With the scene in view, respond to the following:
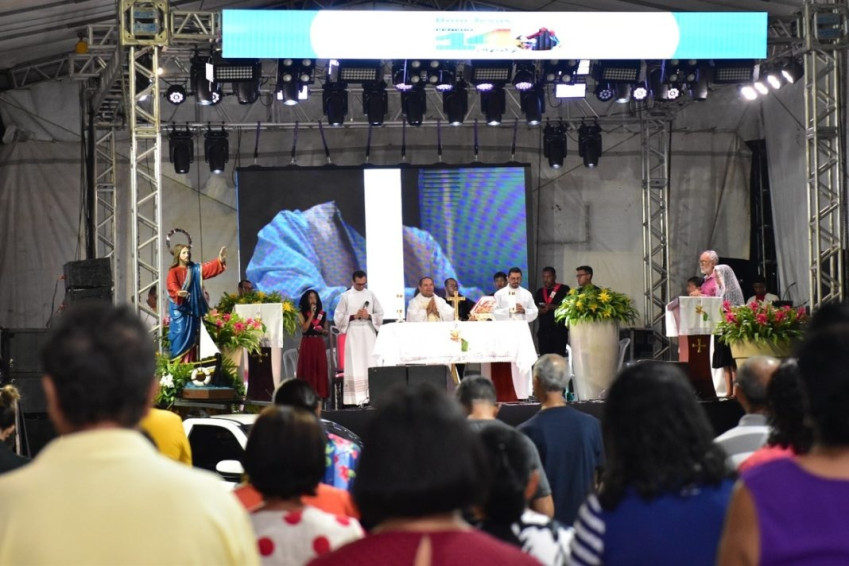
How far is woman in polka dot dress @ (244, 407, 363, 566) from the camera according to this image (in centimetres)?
281

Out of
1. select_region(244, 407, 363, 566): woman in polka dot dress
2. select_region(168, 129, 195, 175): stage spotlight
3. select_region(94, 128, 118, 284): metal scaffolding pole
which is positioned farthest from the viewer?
select_region(168, 129, 195, 175): stage spotlight

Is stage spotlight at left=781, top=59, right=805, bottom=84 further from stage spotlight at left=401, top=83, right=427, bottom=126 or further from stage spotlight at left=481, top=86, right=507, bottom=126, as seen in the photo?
stage spotlight at left=401, top=83, right=427, bottom=126

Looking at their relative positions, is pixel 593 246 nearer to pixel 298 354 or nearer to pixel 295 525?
pixel 298 354

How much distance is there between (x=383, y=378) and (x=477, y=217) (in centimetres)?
706

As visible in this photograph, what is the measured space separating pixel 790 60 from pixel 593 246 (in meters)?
5.09

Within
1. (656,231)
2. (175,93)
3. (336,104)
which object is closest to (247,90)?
(175,93)

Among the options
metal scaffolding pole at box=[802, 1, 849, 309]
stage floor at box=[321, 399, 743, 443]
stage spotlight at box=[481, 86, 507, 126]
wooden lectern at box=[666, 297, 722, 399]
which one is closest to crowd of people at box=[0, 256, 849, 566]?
stage floor at box=[321, 399, 743, 443]

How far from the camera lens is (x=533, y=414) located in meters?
10.9

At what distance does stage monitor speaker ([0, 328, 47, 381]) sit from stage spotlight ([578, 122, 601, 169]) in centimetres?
830

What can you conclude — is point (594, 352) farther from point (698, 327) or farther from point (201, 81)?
point (201, 81)

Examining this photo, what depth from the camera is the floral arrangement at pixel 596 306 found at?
12.7 meters

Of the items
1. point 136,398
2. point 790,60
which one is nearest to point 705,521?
point 136,398

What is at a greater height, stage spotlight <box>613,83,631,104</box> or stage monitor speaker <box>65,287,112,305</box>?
stage spotlight <box>613,83,631,104</box>

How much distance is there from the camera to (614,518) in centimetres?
240
